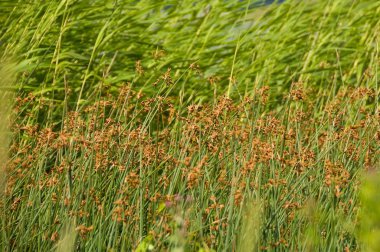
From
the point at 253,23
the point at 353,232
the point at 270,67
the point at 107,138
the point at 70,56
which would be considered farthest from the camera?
the point at 253,23

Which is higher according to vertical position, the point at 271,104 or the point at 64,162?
the point at 64,162

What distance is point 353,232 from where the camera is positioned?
2773 millimetres

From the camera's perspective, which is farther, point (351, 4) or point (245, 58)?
point (351, 4)

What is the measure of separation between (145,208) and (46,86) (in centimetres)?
178

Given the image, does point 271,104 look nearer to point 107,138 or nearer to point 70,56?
point 70,56

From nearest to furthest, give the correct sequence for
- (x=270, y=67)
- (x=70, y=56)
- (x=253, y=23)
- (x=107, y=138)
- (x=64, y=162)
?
(x=64, y=162) < (x=107, y=138) < (x=70, y=56) < (x=270, y=67) < (x=253, y=23)

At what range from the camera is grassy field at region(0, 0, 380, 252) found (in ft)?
9.20

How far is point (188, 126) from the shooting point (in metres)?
3.19

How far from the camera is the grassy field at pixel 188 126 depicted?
2803mm

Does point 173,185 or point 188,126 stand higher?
point 188,126

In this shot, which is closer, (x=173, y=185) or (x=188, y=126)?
(x=173, y=185)

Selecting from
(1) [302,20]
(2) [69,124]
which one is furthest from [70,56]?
(1) [302,20]

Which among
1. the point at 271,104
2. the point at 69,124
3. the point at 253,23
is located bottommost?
the point at 271,104

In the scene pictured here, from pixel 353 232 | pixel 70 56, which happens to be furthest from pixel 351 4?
pixel 353 232
